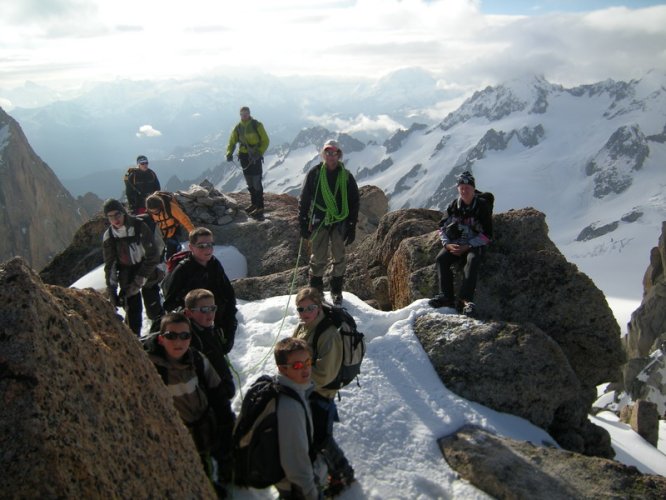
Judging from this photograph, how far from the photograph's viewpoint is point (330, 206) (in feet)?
37.7

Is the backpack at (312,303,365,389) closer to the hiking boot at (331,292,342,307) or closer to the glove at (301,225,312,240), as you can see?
the glove at (301,225,312,240)

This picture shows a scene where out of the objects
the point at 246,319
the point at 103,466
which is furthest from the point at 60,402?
the point at 246,319

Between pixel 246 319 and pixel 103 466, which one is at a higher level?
pixel 103 466

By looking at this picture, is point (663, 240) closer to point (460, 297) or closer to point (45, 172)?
point (460, 297)

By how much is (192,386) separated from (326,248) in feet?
21.7

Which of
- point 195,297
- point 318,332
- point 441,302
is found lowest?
point 441,302

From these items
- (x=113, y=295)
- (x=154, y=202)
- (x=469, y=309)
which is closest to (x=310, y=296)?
(x=469, y=309)

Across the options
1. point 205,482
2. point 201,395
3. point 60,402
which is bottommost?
point 205,482

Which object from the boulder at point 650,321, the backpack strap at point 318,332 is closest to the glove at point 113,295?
the backpack strap at point 318,332

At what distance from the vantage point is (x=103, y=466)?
3.88 metres

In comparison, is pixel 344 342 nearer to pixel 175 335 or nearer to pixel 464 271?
pixel 175 335

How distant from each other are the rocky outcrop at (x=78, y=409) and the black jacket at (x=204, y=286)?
2623 millimetres

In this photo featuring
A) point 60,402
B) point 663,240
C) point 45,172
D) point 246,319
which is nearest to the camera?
point 60,402

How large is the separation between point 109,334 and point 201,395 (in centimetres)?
140
